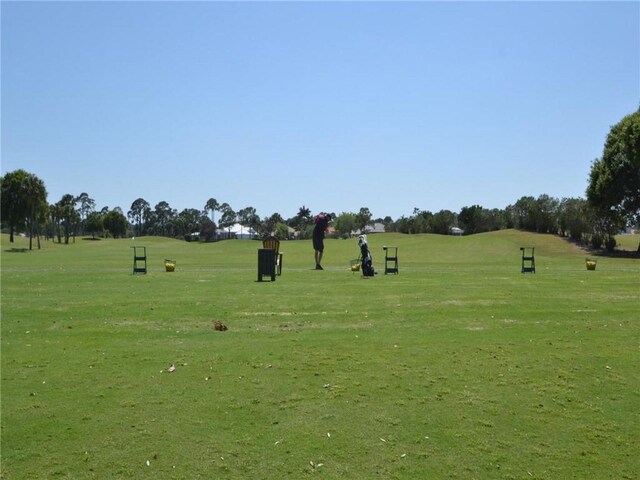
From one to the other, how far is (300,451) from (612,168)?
198 feet

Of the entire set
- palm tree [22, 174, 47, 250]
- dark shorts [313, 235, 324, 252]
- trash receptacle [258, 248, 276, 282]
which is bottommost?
trash receptacle [258, 248, 276, 282]

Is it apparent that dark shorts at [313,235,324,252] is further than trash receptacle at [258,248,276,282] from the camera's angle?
Yes

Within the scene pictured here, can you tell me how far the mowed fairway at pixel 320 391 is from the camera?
21.4 feet

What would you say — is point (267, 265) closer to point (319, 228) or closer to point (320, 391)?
point (319, 228)

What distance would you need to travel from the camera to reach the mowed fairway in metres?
6.52

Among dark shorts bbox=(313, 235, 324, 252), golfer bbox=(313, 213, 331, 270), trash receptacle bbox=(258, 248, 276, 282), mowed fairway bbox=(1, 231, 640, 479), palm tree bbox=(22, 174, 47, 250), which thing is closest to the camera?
mowed fairway bbox=(1, 231, 640, 479)

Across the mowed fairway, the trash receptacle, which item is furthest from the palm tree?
the mowed fairway

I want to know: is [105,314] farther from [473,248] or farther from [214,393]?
[473,248]

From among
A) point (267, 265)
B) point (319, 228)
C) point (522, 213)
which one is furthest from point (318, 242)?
point (522, 213)

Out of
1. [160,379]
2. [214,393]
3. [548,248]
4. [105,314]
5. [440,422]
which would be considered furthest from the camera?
[548,248]

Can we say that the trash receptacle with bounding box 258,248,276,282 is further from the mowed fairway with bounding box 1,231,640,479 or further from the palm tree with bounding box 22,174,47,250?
the palm tree with bounding box 22,174,47,250

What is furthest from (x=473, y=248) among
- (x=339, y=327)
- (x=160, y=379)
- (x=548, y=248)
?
(x=160, y=379)

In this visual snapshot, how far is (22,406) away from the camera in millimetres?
7828

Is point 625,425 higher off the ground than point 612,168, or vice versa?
point 612,168
